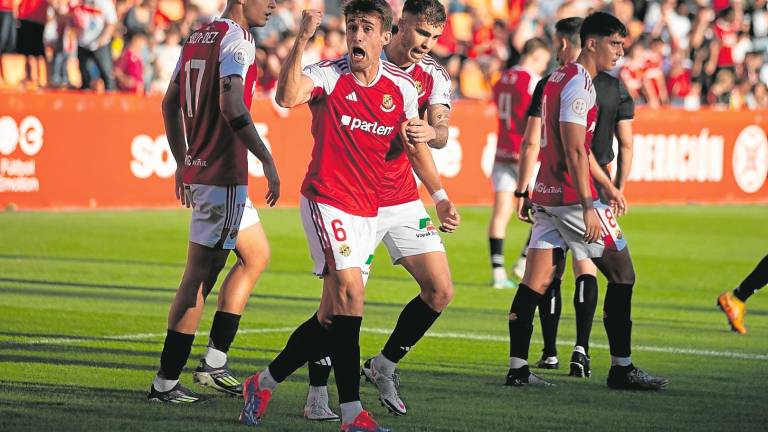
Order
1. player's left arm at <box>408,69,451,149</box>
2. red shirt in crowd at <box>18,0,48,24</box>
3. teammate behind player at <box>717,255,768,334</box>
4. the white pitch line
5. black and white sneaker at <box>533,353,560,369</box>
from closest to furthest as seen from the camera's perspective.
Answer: player's left arm at <box>408,69,451,149</box>
black and white sneaker at <box>533,353,560,369</box>
the white pitch line
teammate behind player at <box>717,255,768,334</box>
red shirt in crowd at <box>18,0,48,24</box>

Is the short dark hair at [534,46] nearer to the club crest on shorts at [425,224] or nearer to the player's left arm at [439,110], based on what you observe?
the player's left arm at [439,110]

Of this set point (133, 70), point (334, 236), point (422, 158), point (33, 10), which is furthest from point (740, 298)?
point (33, 10)

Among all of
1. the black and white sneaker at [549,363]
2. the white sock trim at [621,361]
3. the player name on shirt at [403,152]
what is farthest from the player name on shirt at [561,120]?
the black and white sneaker at [549,363]

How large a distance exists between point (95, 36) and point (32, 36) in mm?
941

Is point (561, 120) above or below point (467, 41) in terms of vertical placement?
below

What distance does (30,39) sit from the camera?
21.3 meters

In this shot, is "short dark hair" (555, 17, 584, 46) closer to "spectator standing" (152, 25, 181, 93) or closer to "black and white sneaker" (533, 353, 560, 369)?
"black and white sneaker" (533, 353, 560, 369)

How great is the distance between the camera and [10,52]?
21.2m

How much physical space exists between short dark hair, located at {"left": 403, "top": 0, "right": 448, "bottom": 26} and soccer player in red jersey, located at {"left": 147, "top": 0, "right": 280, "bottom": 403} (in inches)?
32.6

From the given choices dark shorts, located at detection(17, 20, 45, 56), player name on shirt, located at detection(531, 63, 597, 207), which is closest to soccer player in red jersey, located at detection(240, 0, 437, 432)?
player name on shirt, located at detection(531, 63, 597, 207)

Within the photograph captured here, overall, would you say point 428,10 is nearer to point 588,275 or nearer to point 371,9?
point 371,9

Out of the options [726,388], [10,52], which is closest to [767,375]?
[726,388]

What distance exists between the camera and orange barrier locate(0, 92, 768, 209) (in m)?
20.0

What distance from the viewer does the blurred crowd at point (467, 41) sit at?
21375 millimetres
